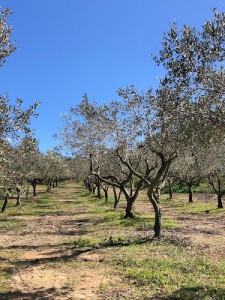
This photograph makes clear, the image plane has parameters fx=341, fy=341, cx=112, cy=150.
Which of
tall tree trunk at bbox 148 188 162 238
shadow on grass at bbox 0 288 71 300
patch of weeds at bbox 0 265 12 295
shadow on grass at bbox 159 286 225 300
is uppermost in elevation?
tall tree trunk at bbox 148 188 162 238

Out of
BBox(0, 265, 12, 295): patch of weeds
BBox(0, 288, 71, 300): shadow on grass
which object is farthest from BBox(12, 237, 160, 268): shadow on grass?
BBox(0, 288, 71, 300): shadow on grass

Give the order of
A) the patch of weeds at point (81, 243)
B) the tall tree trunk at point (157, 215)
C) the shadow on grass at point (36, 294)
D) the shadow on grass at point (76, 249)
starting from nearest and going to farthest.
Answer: the shadow on grass at point (36, 294) < the shadow on grass at point (76, 249) < the patch of weeds at point (81, 243) < the tall tree trunk at point (157, 215)

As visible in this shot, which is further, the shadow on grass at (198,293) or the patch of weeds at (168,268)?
the patch of weeds at (168,268)

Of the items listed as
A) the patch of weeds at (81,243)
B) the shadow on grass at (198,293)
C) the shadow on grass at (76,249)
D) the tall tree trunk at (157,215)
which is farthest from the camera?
the tall tree trunk at (157,215)

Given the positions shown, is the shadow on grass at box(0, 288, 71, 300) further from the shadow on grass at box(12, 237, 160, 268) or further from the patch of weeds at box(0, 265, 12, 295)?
the shadow on grass at box(12, 237, 160, 268)

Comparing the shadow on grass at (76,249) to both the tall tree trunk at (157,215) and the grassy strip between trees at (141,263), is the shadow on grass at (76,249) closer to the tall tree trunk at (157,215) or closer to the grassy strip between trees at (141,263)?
the grassy strip between trees at (141,263)

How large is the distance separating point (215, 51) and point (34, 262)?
1302cm

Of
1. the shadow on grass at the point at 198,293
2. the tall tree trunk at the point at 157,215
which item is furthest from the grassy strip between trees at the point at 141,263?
the tall tree trunk at the point at 157,215

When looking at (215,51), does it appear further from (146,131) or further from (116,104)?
(116,104)

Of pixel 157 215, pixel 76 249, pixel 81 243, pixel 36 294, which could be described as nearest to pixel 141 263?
pixel 76 249

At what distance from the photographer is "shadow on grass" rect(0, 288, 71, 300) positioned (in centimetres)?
1214

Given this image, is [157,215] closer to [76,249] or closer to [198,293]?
[76,249]

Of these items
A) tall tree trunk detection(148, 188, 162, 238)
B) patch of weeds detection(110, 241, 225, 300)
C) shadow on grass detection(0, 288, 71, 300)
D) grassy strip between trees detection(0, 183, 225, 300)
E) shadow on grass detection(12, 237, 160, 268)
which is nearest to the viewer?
shadow on grass detection(0, 288, 71, 300)

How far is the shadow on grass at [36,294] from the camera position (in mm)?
12141
